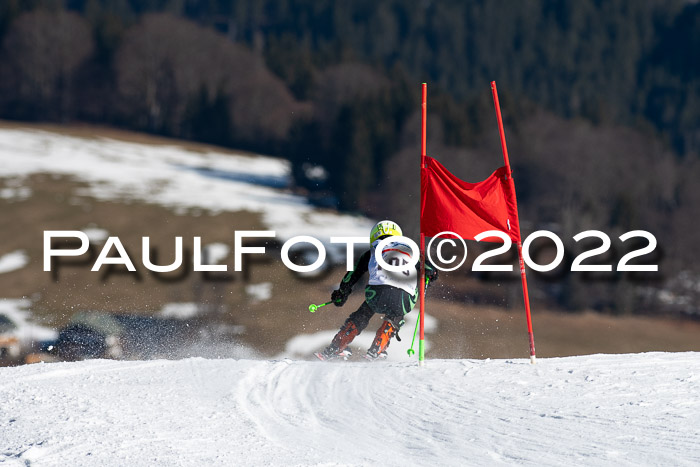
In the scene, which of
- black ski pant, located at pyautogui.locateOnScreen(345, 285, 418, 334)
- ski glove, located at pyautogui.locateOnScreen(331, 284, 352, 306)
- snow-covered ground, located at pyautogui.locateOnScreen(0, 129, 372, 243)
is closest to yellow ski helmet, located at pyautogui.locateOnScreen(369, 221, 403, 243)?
black ski pant, located at pyautogui.locateOnScreen(345, 285, 418, 334)

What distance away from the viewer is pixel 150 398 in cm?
701

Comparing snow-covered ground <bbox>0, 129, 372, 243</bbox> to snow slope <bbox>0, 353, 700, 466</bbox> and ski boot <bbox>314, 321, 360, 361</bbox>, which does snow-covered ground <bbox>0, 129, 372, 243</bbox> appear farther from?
snow slope <bbox>0, 353, 700, 466</bbox>

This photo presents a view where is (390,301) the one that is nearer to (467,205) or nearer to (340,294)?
(340,294)

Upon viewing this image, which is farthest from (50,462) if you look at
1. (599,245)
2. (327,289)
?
(599,245)

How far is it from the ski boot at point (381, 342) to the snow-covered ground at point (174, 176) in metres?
30.0

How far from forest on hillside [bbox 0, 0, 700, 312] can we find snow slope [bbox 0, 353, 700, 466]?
23.8 m

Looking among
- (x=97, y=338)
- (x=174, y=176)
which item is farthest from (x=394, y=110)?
(x=97, y=338)

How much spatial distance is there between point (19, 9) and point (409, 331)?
71.6 metres

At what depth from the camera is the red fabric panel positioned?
8781 mm

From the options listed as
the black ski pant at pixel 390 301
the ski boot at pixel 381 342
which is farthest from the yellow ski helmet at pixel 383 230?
the ski boot at pixel 381 342

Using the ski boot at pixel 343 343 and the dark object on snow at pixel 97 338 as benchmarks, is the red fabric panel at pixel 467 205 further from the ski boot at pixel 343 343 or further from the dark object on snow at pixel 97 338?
the dark object on snow at pixel 97 338

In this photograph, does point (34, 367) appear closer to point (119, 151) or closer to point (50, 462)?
point (50, 462)

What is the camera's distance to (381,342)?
956 centimetres

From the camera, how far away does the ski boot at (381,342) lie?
949cm
